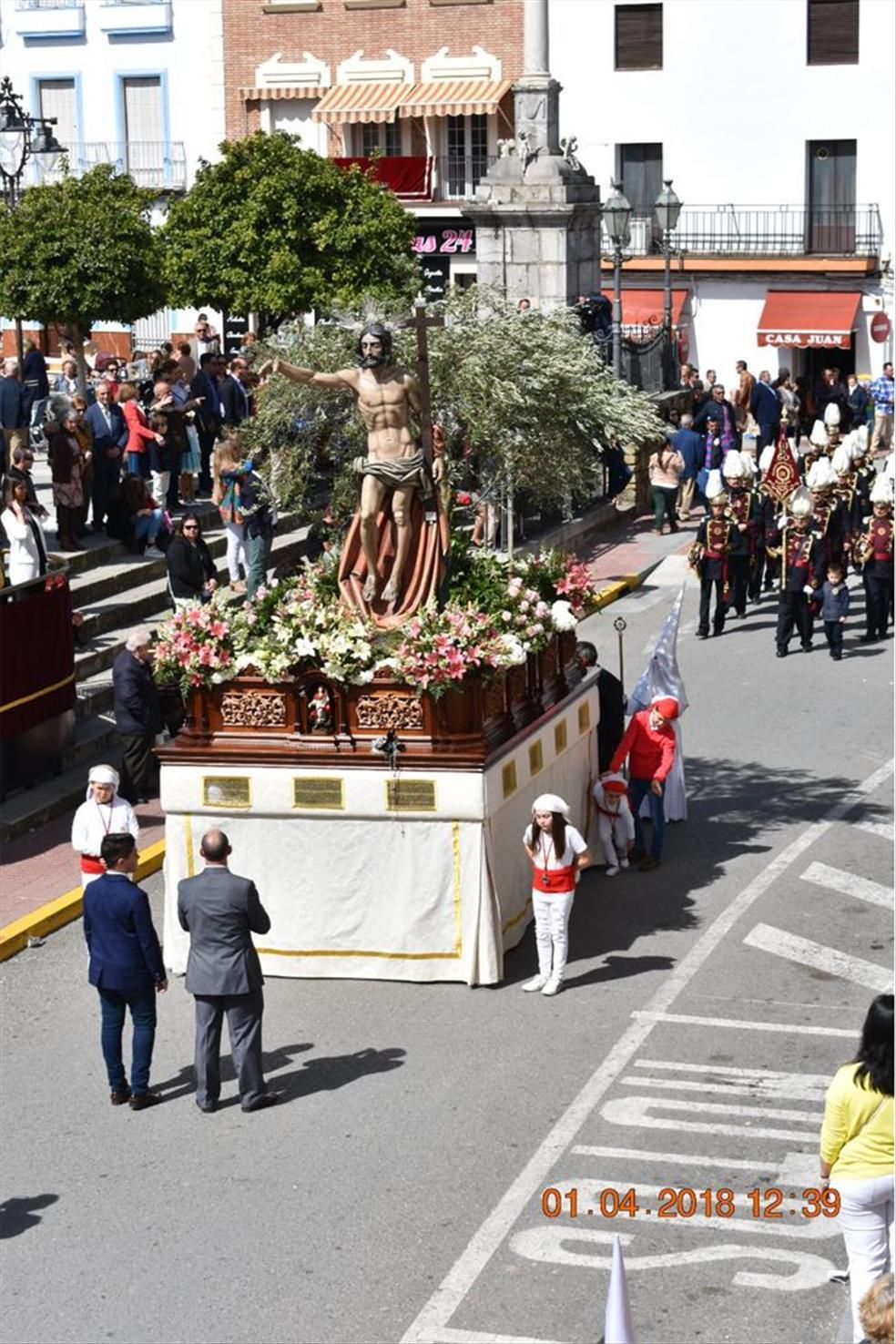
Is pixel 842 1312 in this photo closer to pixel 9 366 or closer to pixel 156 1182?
pixel 156 1182

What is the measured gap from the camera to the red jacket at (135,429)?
83.5 feet

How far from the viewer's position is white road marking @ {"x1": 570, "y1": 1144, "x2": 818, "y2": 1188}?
1203cm

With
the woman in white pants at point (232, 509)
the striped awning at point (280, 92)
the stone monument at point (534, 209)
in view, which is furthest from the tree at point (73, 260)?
the striped awning at point (280, 92)

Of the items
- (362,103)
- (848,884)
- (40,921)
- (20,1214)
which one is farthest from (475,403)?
(362,103)

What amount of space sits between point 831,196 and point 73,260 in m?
27.3

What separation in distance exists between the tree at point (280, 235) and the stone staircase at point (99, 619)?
31.3ft

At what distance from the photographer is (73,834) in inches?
590

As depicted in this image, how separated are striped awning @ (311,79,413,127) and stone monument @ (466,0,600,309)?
20.8 m

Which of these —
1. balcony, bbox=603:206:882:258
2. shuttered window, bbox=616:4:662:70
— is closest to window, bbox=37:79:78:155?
shuttered window, bbox=616:4:662:70

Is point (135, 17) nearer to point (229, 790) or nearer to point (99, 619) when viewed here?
point (99, 619)

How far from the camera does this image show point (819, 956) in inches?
605

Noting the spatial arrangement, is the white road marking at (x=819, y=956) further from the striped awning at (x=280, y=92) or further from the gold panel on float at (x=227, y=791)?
the striped awning at (x=280, y=92)

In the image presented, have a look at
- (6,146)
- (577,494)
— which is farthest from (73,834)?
(577,494)
